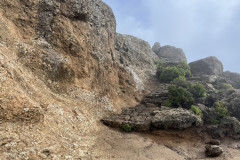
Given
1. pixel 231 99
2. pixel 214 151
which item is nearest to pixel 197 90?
pixel 231 99

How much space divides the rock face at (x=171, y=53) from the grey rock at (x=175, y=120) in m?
68.1

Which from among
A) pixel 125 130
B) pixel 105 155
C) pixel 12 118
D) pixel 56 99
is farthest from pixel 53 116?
pixel 125 130

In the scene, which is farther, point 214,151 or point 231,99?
point 231,99

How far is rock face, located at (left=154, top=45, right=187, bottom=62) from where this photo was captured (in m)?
92.1

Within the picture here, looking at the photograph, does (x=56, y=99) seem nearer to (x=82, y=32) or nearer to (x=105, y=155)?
(x=105, y=155)

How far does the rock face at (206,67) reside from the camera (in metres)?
65.3

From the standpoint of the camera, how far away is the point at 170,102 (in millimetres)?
33875

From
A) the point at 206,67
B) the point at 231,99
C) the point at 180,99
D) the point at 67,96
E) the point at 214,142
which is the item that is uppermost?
the point at 206,67

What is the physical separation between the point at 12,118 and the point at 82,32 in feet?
71.6

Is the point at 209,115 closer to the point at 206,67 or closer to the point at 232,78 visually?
the point at 206,67

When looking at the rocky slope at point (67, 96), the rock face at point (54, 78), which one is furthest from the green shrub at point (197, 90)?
the rock face at point (54, 78)

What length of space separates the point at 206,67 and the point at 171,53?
29696 millimetres

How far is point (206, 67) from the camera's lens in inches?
2621

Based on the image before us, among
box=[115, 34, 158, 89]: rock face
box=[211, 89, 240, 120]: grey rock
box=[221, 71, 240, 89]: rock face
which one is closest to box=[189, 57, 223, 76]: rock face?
box=[221, 71, 240, 89]: rock face
